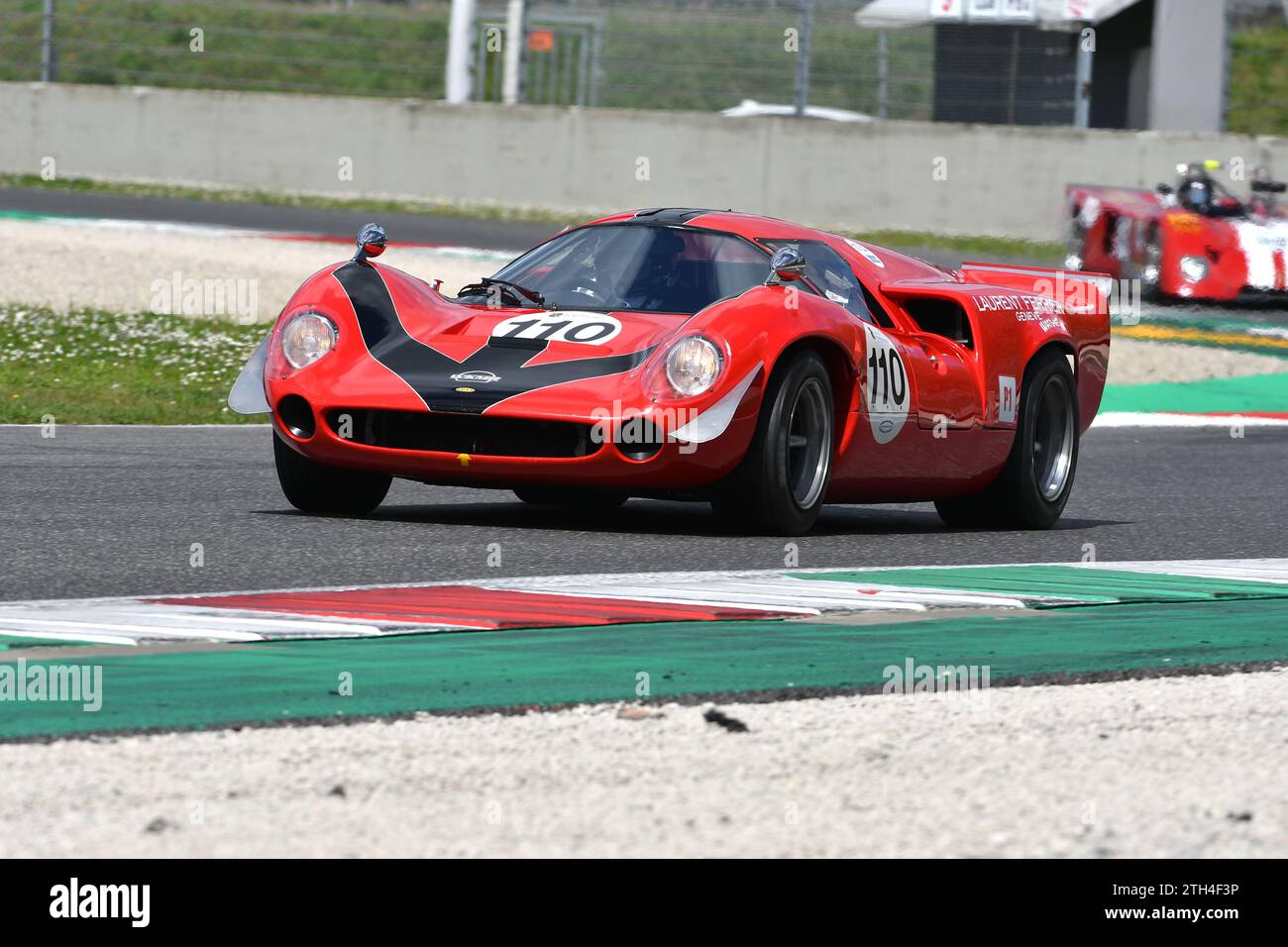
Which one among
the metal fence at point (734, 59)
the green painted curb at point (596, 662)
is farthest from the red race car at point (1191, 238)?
the green painted curb at point (596, 662)

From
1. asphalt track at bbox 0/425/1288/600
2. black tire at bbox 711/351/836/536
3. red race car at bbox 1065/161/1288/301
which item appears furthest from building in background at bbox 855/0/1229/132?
black tire at bbox 711/351/836/536

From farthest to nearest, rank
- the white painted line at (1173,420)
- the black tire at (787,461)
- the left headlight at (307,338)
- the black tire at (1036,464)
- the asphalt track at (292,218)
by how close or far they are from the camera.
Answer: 1. the asphalt track at (292,218)
2. the white painted line at (1173,420)
3. the black tire at (1036,464)
4. the left headlight at (307,338)
5. the black tire at (787,461)

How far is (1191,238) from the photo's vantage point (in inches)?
720

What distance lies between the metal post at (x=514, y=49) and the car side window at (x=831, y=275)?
15999mm

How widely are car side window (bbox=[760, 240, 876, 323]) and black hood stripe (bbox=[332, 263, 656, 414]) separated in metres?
1.00

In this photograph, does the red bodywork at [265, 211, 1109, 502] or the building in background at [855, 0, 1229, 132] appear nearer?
the red bodywork at [265, 211, 1109, 502]

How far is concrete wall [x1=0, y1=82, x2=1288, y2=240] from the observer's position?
2212cm

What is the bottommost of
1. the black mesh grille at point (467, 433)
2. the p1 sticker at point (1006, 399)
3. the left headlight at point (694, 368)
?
the black mesh grille at point (467, 433)

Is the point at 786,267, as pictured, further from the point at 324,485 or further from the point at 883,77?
the point at 883,77

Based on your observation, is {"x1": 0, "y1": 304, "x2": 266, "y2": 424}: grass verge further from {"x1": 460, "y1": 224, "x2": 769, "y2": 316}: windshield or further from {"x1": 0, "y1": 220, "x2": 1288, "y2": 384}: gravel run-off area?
{"x1": 460, "y1": 224, "x2": 769, "y2": 316}: windshield

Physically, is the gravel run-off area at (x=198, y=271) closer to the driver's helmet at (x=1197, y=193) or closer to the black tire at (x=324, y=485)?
the driver's helmet at (x=1197, y=193)

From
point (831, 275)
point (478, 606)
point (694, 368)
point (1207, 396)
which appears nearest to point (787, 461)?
point (694, 368)

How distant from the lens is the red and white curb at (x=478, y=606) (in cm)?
503
